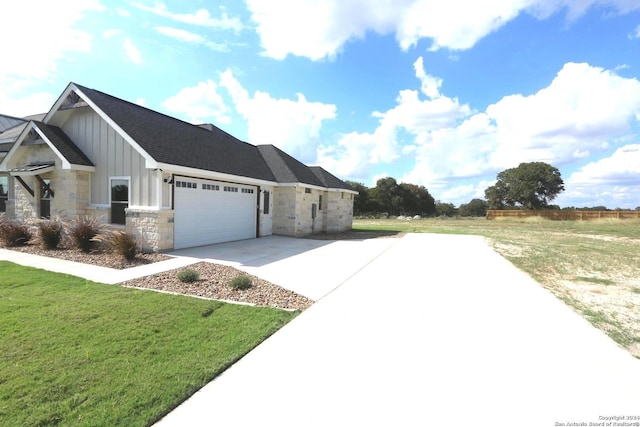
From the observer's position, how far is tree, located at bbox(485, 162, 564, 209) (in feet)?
183

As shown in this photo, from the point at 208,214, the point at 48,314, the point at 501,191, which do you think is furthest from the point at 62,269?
the point at 501,191

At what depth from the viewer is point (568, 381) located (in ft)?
11.8

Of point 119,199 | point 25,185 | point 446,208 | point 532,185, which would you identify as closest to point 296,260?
point 119,199

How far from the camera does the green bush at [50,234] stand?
34.0 ft

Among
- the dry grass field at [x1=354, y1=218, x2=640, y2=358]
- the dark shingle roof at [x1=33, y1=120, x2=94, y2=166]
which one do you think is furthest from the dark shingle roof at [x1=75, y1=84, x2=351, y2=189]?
the dry grass field at [x1=354, y1=218, x2=640, y2=358]

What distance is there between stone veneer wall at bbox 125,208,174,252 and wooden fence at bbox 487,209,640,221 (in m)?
47.1

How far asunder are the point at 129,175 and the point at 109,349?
29.0 feet

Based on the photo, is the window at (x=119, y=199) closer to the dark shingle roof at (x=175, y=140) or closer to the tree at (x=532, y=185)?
the dark shingle roof at (x=175, y=140)

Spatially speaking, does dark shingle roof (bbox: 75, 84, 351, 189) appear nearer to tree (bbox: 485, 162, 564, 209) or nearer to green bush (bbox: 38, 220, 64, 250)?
green bush (bbox: 38, 220, 64, 250)

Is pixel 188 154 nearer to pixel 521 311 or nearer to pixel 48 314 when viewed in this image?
pixel 48 314

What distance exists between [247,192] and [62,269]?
864 cm

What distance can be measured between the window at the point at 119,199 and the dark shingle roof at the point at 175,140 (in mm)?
1771

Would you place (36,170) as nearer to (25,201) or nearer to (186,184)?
(25,201)

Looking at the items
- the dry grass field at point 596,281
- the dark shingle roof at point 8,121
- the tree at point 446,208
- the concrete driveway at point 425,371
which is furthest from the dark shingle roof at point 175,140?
the tree at point 446,208
